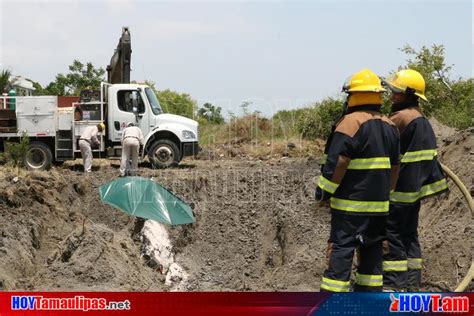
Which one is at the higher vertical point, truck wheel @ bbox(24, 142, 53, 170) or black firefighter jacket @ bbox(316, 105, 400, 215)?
black firefighter jacket @ bbox(316, 105, 400, 215)

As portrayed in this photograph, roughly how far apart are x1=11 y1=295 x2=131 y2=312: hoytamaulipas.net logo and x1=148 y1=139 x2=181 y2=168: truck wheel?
39.2 feet

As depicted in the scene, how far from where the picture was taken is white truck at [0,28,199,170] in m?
17.7

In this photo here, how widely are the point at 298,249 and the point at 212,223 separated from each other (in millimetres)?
2557

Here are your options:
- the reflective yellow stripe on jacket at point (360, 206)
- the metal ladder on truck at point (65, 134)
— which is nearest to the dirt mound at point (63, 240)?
the metal ladder on truck at point (65, 134)

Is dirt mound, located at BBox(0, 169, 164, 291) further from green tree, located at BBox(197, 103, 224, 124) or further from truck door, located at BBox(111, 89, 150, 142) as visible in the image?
green tree, located at BBox(197, 103, 224, 124)

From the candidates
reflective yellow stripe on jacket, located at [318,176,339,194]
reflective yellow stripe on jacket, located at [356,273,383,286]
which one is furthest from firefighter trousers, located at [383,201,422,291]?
reflective yellow stripe on jacket, located at [318,176,339,194]

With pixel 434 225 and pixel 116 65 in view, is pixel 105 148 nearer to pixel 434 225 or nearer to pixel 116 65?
pixel 116 65

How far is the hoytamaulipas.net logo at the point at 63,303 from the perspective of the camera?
5559mm

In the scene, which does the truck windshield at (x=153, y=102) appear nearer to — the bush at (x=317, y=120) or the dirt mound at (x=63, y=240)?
the dirt mound at (x=63, y=240)

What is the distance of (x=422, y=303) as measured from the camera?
5629mm

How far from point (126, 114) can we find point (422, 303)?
13221 mm

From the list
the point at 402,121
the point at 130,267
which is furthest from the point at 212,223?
the point at 402,121

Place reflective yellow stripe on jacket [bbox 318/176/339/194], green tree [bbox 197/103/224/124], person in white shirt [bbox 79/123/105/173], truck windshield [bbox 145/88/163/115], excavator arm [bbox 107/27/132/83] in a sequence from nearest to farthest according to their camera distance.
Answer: reflective yellow stripe on jacket [bbox 318/176/339/194] < person in white shirt [bbox 79/123/105/173] < truck windshield [bbox 145/88/163/115] < excavator arm [bbox 107/27/132/83] < green tree [bbox 197/103/224/124]

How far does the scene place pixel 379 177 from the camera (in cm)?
596
